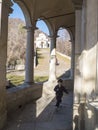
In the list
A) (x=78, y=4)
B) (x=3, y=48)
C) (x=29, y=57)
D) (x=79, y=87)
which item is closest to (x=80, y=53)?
(x=79, y=87)

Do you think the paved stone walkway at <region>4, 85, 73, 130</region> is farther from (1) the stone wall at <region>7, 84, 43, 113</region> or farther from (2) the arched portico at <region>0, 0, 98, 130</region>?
(2) the arched portico at <region>0, 0, 98, 130</region>

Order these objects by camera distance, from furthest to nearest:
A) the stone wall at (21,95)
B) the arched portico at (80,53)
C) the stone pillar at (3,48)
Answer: the stone wall at (21,95) < the stone pillar at (3,48) < the arched portico at (80,53)

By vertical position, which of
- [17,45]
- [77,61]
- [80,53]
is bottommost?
[77,61]

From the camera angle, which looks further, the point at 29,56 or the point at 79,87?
the point at 29,56

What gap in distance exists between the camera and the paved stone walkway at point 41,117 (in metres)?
8.40

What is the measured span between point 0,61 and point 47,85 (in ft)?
25.5

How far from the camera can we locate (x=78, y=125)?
295 inches

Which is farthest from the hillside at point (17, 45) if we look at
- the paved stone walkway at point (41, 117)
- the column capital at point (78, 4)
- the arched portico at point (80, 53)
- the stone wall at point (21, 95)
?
the column capital at point (78, 4)

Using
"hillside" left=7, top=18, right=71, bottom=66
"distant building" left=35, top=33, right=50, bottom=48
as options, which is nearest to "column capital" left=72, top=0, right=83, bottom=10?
"hillside" left=7, top=18, right=71, bottom=66

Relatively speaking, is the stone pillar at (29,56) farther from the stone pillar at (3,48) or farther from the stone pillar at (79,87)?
the stone pillar at (79,87)

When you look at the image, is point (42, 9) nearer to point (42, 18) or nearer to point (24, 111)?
point (42, 18)

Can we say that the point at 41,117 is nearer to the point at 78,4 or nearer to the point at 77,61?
the point at 77,61

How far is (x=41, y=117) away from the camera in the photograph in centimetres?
959

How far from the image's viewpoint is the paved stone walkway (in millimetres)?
8400
